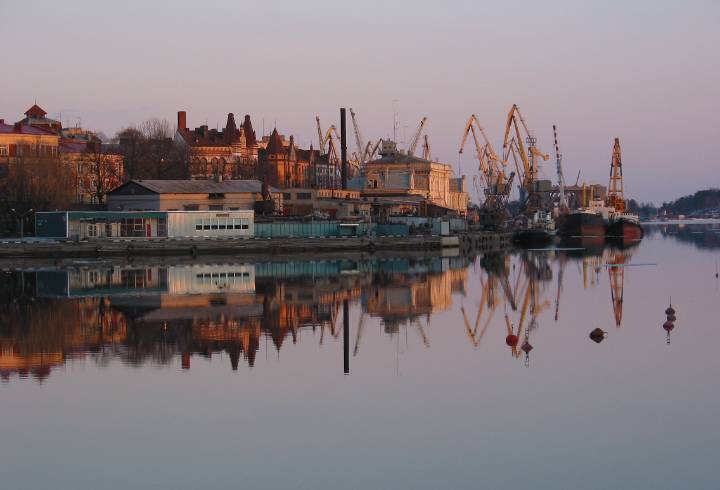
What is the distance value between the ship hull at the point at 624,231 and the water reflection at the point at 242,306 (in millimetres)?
72995

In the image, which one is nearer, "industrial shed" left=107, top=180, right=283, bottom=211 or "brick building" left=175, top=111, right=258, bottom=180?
"industrial shed" left=107, top=180, right=283, bottom=211

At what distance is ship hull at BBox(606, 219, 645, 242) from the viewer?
14988 centimetres

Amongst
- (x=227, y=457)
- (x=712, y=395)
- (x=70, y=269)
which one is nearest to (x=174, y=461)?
(x=227, y=457)

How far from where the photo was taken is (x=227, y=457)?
2133cm

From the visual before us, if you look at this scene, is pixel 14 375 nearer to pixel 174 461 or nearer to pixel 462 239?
pixel 174 461

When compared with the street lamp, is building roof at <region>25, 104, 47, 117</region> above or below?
above

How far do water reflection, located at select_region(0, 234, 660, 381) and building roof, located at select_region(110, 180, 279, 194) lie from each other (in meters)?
18.0

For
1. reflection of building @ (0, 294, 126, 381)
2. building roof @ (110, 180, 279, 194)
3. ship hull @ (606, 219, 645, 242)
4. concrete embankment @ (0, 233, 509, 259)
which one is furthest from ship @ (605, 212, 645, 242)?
reflection of building @ (0, 294, 126, 381)

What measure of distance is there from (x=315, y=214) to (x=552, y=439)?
8727 cm

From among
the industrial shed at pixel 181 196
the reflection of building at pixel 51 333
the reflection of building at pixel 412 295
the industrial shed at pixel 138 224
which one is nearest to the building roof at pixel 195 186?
the industrial shed at pixel 181 196

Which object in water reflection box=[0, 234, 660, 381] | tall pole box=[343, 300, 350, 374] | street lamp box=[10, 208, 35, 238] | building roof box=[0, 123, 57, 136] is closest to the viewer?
tall pole box=[343, 300, 350, 374]

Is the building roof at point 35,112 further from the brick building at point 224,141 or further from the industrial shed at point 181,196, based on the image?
the industrial shed at point 181,196

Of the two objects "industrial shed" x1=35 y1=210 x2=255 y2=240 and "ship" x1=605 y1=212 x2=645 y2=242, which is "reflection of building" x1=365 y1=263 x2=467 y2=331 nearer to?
"industrial shed" x1=35 y1=210 x2=255 y2=240

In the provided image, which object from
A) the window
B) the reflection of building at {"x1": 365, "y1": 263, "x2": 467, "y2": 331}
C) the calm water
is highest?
the window
